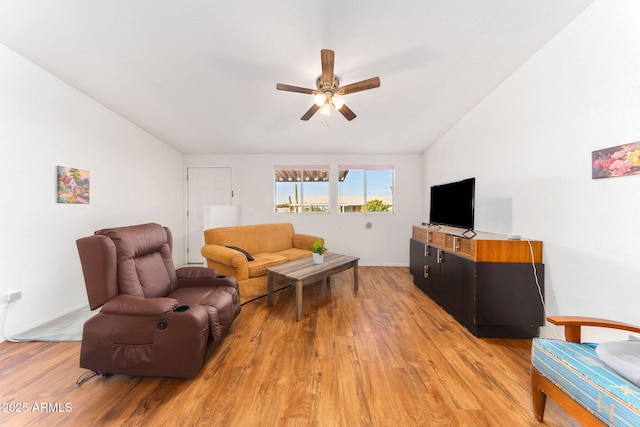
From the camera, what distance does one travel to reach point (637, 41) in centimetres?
133

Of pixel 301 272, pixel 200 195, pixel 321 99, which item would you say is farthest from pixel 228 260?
pixel 200 195

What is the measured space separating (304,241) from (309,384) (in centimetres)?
267

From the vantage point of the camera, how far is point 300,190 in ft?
15.9

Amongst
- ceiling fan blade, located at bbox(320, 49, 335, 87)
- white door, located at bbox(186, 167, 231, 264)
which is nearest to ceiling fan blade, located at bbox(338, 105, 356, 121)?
ceiling fan blade, located at bbox(320, 49, 335, 87)

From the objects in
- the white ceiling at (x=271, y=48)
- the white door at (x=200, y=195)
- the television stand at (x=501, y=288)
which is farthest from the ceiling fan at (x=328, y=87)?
the white door at (x=200, y=195)

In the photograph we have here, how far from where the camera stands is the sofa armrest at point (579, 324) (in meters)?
1.17

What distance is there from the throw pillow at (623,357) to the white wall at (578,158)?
0.47 meters

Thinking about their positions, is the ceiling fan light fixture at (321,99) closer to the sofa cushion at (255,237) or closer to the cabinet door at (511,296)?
the cabinet door at (511,296)

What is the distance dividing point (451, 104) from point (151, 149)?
4.72 metres

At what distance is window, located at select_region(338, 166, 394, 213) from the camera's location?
4.77 metres

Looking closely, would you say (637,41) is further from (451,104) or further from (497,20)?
(451,104)

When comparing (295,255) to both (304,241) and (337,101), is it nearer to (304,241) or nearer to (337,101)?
(304,241)

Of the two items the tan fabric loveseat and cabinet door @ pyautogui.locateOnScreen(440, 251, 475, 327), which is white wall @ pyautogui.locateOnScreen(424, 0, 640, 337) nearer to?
cabinet door @ pyautogui.locateOnScreen(440, 251, 475, 327)

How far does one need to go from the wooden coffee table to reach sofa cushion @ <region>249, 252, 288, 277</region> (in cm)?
22
